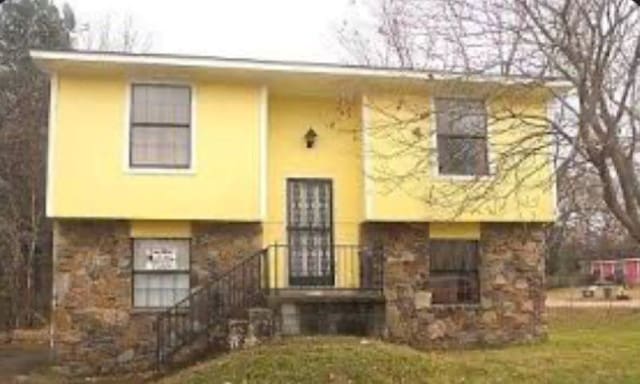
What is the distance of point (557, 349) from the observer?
18.3m

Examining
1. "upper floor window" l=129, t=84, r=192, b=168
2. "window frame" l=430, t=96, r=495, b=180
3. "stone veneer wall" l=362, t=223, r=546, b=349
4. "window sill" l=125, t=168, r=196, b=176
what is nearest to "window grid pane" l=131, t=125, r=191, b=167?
"upper floor window" l=129, t=84, r=192, b=168

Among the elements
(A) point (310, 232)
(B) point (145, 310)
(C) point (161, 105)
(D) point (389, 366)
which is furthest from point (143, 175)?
(D) point (389, 366)

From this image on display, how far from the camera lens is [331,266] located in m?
19.4

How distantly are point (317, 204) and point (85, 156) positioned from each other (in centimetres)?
480

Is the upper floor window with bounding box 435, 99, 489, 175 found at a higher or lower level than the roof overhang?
lower

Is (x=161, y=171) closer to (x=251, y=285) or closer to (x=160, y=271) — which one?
(x=160, y=271)

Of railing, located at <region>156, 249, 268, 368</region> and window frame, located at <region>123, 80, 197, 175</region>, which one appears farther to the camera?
window frame, located at <region>123, 80, 197, 175</region>

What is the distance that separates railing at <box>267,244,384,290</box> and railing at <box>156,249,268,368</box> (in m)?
0.79

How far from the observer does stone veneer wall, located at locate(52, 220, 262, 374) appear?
1788cm

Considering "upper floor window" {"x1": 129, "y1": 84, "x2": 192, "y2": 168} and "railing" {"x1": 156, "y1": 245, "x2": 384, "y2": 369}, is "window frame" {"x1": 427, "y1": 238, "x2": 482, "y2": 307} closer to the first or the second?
"railing" {"x1": 156, "y1": 245, "x2": 384, "y2": 369}

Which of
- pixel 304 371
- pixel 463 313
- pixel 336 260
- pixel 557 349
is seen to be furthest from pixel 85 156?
pixel 557 349

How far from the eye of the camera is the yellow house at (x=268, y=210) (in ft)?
58.9

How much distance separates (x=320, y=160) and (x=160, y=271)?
13.3 feet

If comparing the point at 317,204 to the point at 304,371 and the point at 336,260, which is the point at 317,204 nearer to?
the point at 336,260
